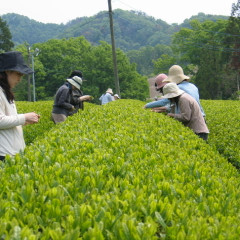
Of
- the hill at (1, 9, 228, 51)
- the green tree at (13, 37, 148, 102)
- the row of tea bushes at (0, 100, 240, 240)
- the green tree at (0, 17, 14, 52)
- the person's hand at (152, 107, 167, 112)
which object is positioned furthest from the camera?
the hill at (1, 9, 228, 51)

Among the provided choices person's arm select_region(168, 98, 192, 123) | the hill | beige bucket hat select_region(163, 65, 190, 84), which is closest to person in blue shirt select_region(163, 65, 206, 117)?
beige bucket hat select_region(163, 65, 190, 84)

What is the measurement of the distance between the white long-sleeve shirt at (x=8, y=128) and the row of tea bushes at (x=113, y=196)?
236mm

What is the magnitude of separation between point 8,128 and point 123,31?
140192 millimetres

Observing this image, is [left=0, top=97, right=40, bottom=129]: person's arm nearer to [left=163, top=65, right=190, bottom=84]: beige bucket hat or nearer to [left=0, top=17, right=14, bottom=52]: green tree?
[left=163, top=65, right=190, bottom=84]: beige bucket hat

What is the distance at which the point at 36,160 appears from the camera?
2.88 meters

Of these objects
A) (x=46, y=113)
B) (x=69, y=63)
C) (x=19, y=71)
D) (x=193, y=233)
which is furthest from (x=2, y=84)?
(x=69, y=63)

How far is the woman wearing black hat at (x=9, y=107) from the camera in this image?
11.0ft

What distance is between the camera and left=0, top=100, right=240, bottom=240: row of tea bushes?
1.64 meters

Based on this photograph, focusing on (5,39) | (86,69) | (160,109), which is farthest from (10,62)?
(86,69)

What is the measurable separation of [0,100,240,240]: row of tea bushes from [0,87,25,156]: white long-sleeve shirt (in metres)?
0.24

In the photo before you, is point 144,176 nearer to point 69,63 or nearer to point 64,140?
point 64,140

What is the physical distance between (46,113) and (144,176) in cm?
1063

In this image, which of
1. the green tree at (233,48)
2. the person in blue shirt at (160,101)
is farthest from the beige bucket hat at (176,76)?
the green tree at (233,48)

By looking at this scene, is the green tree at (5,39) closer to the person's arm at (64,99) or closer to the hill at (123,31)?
the person's arm at (64,99)
